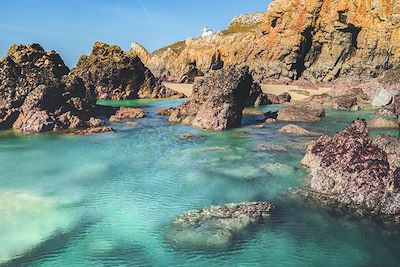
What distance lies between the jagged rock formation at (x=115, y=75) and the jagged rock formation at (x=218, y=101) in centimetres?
3940

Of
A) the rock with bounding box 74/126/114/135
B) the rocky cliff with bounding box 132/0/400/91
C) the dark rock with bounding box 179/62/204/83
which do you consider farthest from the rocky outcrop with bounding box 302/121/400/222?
the dark rock with bounding box 179/62/204/83

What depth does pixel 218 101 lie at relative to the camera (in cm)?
5312

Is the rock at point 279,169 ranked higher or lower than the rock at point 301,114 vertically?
lower

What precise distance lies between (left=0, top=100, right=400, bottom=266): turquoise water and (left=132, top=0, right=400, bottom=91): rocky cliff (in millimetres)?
59487

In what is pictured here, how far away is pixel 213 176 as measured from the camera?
3206 centimetres

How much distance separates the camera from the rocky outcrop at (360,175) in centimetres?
2484

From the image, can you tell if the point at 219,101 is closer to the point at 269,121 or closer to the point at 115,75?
the point at 269,121

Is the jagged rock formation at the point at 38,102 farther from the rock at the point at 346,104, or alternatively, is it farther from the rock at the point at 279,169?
the rock at the point at 346,104

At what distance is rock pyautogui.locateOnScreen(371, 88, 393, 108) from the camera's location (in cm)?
7375

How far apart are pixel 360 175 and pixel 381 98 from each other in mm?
52766

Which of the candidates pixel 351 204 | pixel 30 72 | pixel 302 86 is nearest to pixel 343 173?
pixel 351 204

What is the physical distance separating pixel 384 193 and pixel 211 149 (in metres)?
18.6

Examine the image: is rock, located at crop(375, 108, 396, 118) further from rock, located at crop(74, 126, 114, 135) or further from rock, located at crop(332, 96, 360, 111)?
rock, located at crop(74, 126, 114, 135)

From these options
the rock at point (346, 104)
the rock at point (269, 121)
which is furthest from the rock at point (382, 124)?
the rock at point (346, 104)
